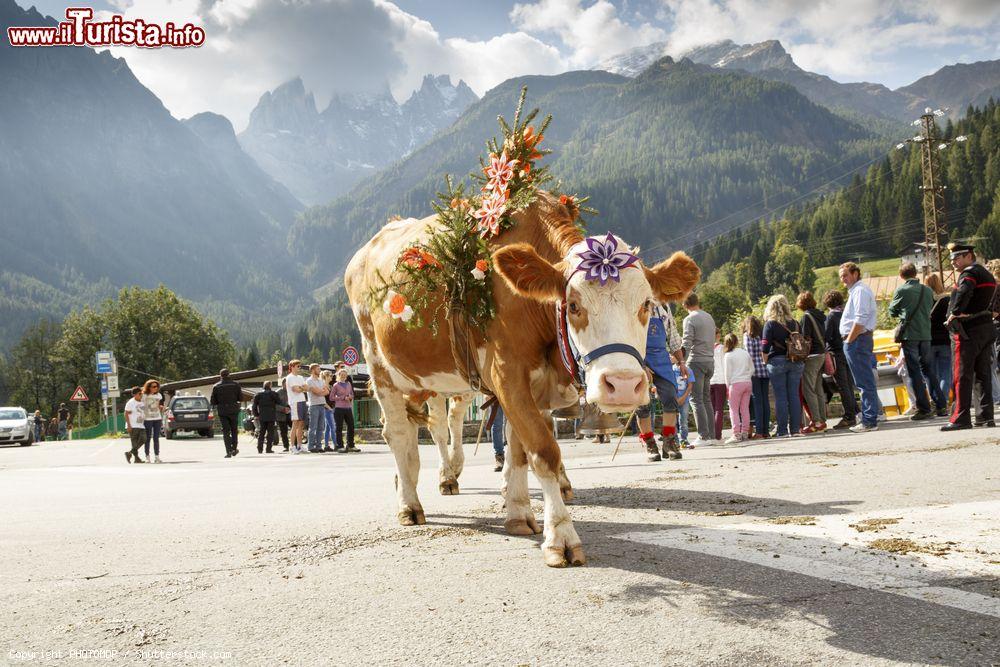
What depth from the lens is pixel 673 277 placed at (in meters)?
4.35

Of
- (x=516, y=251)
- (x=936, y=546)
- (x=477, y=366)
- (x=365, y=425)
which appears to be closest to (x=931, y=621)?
(x=936, y=546)

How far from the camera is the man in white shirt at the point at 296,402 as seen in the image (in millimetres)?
19250

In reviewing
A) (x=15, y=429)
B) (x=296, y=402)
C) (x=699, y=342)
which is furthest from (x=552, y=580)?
(x=15, y=429)

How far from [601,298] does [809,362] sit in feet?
29.6

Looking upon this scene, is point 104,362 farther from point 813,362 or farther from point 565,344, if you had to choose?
point 565,344

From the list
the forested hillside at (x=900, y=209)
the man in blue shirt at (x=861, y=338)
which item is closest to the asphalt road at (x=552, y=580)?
the man in blue shirt at (x=861, y=338)

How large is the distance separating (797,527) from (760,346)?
804cm

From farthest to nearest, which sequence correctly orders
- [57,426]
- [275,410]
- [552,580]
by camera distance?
[57,426] → [275,410] → [552,580]

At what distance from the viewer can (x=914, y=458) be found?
707 centimetres

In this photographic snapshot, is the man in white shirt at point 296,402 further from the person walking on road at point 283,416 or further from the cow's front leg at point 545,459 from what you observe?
the cow's front leg at point 545,459

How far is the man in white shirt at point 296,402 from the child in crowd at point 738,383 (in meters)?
10.9

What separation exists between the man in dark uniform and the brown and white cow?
19.2 feet

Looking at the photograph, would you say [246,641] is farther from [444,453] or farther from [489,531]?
[444,453]

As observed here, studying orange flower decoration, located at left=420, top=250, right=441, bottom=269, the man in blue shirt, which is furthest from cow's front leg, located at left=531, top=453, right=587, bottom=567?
the man in blue shirt
